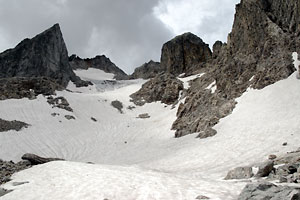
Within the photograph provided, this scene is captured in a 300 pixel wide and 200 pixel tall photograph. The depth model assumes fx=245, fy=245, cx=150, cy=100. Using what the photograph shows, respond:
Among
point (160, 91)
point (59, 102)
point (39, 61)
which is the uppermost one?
point (39, 61)

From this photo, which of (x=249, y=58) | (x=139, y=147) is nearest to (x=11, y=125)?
(x=139, y=147)

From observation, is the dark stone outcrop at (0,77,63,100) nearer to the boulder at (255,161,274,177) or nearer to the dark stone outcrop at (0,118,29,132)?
the dark stone outcrop at (0,118,29,132)

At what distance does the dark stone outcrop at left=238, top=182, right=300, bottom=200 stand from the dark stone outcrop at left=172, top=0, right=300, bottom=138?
19.2m

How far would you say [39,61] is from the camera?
294ft

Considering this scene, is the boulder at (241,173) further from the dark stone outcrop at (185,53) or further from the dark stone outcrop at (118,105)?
the dark stone outcrop at (185,53)

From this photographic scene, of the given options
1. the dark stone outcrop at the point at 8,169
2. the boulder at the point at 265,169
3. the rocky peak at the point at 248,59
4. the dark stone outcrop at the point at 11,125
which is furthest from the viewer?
the dark stone outcrop at the point at 11,125

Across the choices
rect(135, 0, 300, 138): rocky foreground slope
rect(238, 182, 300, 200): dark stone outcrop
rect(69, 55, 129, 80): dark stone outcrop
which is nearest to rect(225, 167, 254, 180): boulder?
rect(238, 182, 300, 200): dark stone outcrop

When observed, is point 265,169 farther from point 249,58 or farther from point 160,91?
point 160,91

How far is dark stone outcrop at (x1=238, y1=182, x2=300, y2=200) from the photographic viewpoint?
6742 millimetres

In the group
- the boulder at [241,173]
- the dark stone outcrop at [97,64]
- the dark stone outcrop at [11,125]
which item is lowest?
the boulder at [241,173]

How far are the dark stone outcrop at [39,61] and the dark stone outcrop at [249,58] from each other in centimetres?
6450

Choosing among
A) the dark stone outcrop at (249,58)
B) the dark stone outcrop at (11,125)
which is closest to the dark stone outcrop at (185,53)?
the dark stone outcrop at (249,58)

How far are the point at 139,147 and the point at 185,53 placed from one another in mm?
69739

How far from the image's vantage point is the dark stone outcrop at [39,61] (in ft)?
290
